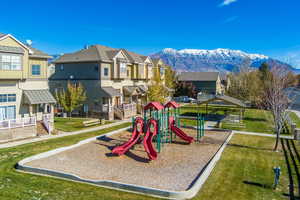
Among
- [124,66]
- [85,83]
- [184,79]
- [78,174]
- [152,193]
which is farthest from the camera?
[184,79]

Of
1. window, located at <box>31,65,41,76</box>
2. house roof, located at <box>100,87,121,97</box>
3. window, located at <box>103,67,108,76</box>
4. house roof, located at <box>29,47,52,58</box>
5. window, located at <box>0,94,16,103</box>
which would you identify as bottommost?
window, located at <box>0,94,16,103</box>

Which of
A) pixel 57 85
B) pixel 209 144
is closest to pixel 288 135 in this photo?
pixel 209 144

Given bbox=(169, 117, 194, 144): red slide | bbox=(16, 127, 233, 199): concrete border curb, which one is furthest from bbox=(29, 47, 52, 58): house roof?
bbox=(169, 117, 194, 144): red slide

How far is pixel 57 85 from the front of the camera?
120ft

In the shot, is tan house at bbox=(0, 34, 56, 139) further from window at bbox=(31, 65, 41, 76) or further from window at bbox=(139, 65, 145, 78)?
window at bbox=(139, 65, 145, 78)

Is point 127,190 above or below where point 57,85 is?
below

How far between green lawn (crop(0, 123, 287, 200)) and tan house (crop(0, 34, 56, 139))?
5499 millimetres

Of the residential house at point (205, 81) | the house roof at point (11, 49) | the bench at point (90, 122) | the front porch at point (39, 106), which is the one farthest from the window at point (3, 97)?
the residential house at point (205, 81)

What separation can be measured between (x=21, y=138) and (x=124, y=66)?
1968 centimetres

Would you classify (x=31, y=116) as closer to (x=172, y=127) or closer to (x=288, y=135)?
(x=172, y=127)

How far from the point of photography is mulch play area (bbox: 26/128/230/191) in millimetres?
12336

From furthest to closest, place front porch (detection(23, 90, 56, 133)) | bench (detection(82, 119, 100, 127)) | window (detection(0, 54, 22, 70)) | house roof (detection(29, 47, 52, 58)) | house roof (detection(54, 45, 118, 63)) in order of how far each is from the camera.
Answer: house roof (detection(54, 45, 118, 63)) < bench (detection(82, 119, 100, 127)) < house roof (detection(29, 47, 52, 58)) < front porch (detection(23, 90, 56, 133)) < window (detection(0, 54, 22, 70))

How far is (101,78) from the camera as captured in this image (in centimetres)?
3316

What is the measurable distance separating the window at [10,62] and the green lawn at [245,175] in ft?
63.9
